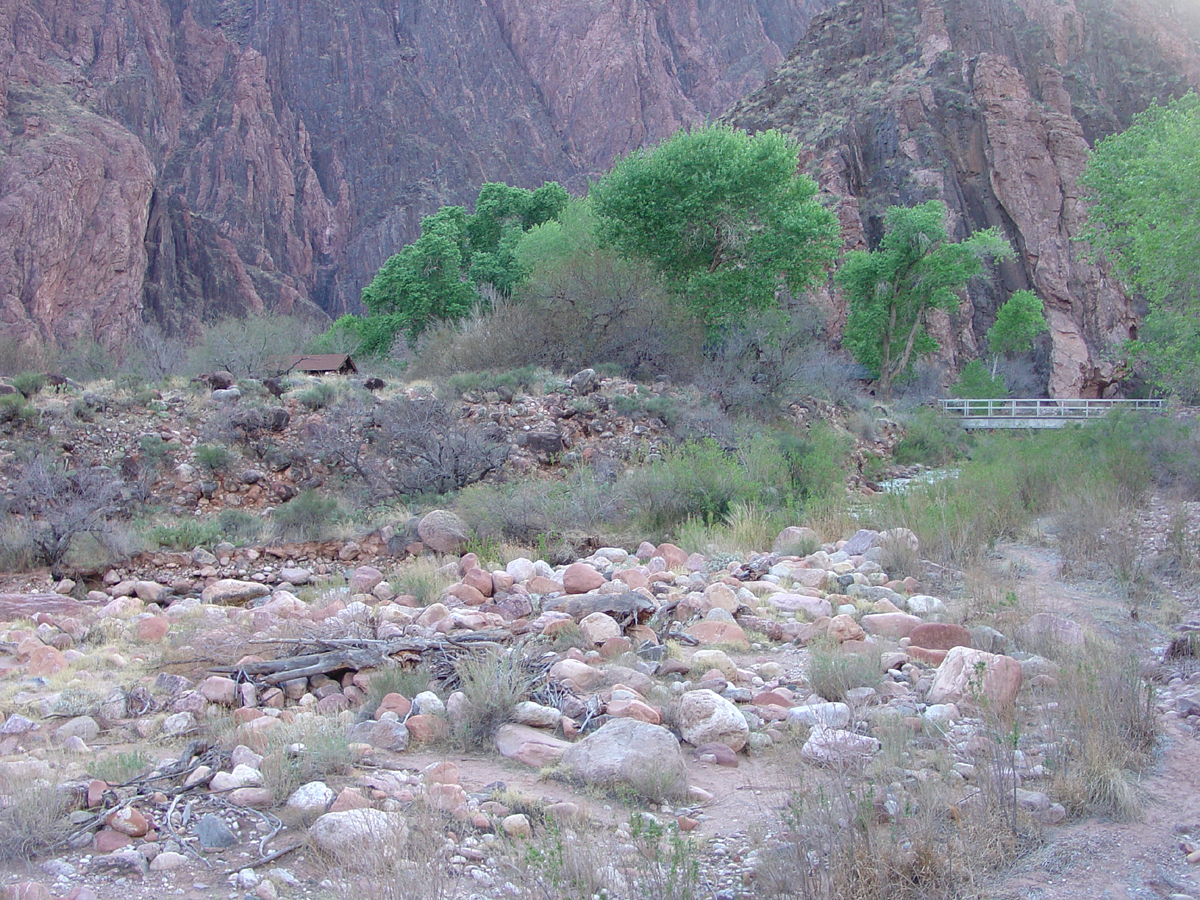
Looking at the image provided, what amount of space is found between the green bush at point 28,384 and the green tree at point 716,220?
12742 millimetres

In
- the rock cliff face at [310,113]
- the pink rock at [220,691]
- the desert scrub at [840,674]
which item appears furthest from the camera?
the rock cliff face at [310,113]

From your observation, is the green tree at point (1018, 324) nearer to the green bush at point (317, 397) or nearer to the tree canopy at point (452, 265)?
the tree canopy at point (452, 265)

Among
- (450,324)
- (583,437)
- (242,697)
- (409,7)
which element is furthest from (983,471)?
(409,7)

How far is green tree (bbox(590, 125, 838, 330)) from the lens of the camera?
832 inches

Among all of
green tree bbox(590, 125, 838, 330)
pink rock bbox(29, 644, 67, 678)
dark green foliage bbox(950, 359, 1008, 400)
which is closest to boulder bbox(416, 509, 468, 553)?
pink rock bbox(29, 644, 67, 678)

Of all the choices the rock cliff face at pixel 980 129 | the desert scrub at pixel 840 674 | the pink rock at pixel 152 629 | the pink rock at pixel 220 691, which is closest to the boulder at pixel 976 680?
the desert scrub at pixel 840 674

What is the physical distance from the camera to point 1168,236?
37.8 feet

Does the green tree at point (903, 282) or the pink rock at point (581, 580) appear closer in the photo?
the pink rock at point (581, 580)

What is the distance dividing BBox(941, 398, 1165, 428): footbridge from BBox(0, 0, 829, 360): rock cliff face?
155ft

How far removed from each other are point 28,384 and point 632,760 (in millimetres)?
15065

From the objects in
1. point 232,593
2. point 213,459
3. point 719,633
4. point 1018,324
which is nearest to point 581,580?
point 719,633

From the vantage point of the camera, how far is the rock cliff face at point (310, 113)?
5906cm

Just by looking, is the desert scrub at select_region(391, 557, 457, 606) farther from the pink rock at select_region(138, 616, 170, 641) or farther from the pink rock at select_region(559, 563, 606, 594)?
the pink rock at select_region(138, 616, 170, 641)

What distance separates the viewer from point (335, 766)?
140 inches
